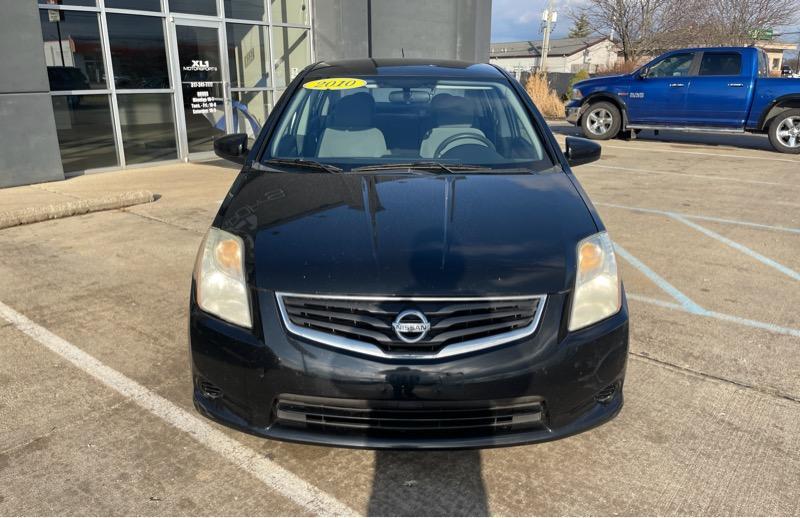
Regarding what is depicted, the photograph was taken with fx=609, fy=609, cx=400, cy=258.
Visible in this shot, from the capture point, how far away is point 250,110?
12.0 meters

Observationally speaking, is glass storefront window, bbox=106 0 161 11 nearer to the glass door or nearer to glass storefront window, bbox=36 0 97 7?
glass storefront window, bbox=36 0 97 7

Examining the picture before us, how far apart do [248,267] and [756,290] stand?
412 cm

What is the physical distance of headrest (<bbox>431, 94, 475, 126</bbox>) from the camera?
12.1 feet

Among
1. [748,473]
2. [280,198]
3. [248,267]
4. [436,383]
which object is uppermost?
[280,198]

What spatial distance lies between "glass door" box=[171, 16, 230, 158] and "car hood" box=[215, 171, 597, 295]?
8165mm

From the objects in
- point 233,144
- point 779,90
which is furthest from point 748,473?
point 779,90

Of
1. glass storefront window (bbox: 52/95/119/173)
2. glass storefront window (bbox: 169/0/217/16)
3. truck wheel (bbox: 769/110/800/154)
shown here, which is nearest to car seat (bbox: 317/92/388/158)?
glass storefront window (bbox: 52/95/119/173)

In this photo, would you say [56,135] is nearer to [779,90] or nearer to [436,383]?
[436,383]

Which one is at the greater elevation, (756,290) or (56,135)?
(56,135)

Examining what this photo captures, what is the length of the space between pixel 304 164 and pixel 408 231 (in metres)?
1.06

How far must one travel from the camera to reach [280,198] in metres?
2.85

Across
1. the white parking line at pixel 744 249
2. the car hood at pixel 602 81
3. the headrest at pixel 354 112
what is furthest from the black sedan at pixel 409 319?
the car hood at pixel 602 81

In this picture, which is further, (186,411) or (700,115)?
(700,115)

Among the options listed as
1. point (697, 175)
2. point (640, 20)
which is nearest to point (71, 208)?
point (697, 175)
